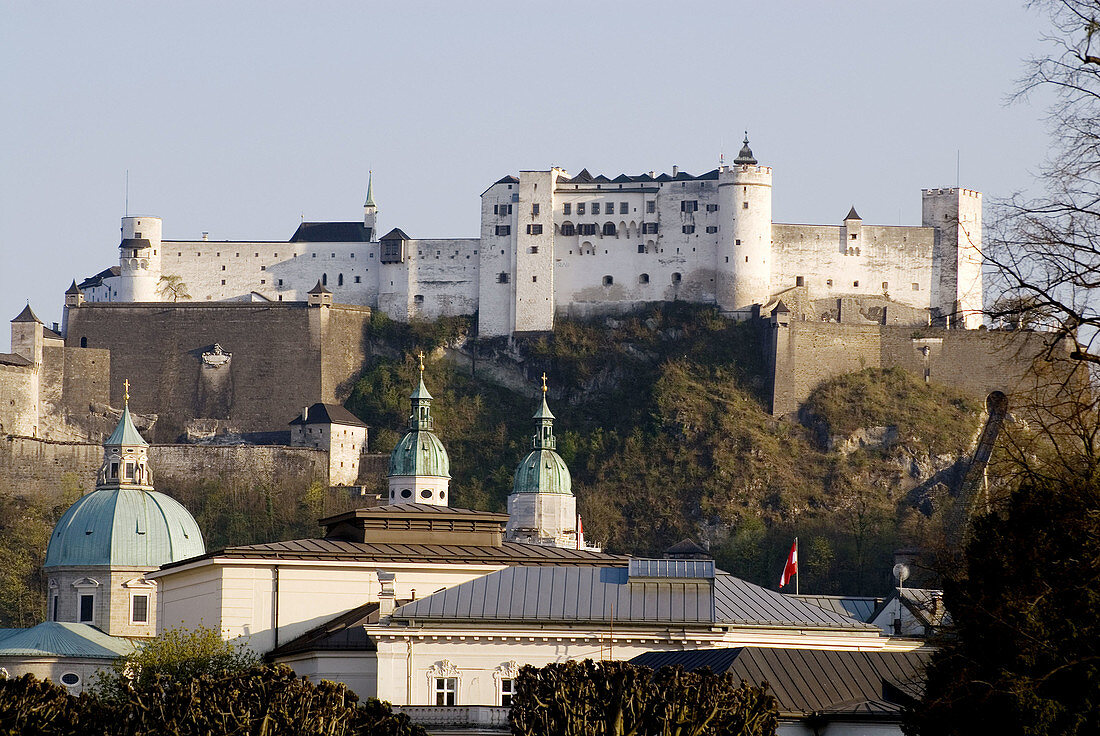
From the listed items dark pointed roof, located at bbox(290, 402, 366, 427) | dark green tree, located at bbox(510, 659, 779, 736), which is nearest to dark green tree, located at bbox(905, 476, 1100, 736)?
dark green tree, located at bbox(510, 659, 779, 736)

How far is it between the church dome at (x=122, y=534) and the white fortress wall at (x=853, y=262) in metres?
47.4

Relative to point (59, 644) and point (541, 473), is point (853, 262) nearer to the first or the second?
point (541, 473)

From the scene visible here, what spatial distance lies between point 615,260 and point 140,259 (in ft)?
82.8

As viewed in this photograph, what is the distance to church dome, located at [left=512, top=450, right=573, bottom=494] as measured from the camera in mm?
87250

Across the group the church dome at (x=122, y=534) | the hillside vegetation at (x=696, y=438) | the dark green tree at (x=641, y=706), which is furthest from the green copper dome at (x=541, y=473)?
the dark green tree at (x=641, y=706)

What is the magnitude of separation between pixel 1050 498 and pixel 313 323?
94.0 metres

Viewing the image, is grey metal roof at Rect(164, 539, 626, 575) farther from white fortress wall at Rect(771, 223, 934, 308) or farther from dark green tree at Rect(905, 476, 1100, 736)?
white fortress wall at Rect(771, 223, 934, 308)

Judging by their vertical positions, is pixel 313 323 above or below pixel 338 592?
above

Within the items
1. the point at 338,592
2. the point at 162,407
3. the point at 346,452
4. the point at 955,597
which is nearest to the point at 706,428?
the point at 346,452

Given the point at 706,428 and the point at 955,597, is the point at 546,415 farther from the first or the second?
the point at 955,597

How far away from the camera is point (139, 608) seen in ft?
242

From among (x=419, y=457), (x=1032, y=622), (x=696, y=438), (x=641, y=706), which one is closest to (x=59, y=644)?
(x=419, y=457)

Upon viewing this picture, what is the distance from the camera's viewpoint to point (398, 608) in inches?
1738

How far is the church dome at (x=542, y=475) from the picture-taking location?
87.2 m
